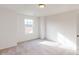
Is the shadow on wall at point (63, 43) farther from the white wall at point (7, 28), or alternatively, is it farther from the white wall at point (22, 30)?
the white wall at point (7, 28)

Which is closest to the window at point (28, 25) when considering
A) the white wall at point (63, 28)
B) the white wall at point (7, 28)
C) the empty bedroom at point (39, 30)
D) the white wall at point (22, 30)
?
the empty bedroom at point (39, 30)

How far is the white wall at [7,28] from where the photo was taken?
539cm

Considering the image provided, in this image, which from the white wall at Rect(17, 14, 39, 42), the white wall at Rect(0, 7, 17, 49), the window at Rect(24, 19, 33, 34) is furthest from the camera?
the window at Rect(24, 19, 33, 34)

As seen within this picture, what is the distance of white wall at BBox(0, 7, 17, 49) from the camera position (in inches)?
212

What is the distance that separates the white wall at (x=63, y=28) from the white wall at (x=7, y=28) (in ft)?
10.2

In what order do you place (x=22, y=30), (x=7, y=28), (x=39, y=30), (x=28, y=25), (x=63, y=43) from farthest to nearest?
(x=39, y=30)
(x=28, y=25)
(x=22, y=30)
(x=63, y=43)
(x=7, y=28)

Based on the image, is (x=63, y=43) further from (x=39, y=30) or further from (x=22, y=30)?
(x=39, y=30)

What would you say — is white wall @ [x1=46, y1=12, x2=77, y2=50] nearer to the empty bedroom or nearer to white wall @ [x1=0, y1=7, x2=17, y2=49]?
the empty bedroom

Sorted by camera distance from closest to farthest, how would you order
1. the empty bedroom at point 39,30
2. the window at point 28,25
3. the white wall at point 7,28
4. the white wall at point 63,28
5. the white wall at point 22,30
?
the empty bedroom at point 39,30 < the white wall at point 7,28 < the white wall at point 63,28 < the white wall at point 22,30 < the window at point 28,25

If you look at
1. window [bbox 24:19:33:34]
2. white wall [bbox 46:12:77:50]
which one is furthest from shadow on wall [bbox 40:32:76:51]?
window [bbox 24:19:33:34]

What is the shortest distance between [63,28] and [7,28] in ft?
11.6

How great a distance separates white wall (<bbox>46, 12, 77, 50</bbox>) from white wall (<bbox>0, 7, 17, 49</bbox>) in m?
3.10

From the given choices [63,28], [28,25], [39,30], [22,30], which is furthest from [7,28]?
[39,30]

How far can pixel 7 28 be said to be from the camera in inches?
224
